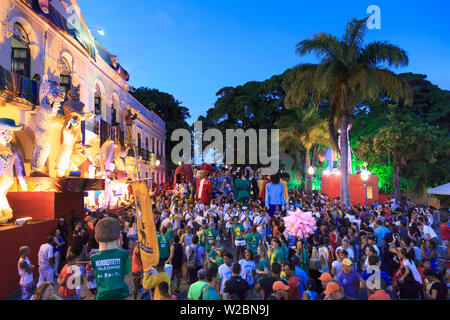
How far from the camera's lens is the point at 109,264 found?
177 inches

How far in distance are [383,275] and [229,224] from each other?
703 cm

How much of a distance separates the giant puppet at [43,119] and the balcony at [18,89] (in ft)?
1.64

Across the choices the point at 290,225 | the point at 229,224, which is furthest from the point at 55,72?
the point at 290,225

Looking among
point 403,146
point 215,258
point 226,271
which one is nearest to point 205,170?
point 215,258

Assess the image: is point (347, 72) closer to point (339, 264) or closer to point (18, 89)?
point (339, 264)

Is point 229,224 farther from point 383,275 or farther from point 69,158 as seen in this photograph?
point 69,158

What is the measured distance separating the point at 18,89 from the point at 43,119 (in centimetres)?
142

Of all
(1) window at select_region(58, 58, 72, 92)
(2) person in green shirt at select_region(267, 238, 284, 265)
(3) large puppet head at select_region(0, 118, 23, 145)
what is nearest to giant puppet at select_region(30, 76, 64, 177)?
(3) large puppet head at select_region(0, 118, 23, 145)

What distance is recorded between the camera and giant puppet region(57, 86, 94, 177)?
46.3 ft

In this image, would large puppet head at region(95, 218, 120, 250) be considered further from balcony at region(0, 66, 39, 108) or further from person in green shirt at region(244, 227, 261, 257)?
balcony at region(0, 66, 39, 108)

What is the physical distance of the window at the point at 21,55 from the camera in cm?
1377

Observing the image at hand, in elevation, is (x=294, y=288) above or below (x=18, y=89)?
below

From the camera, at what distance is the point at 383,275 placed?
5.70 metres
